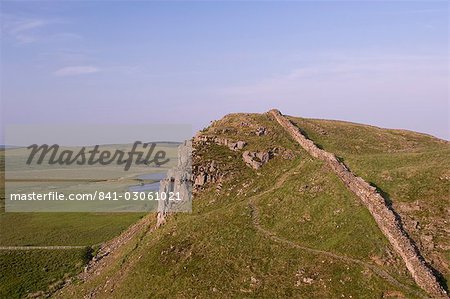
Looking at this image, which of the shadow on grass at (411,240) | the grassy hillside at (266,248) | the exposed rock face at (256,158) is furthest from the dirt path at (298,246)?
the exposed rock face at (256,158)

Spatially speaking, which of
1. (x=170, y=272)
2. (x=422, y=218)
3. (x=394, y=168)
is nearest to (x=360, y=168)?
(x=394, y=168)

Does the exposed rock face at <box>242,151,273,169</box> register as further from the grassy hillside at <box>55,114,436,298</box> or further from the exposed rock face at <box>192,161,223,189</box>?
the exposed rock face at <box>192,161,223,189</box>

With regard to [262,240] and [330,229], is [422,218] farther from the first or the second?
[262,240]

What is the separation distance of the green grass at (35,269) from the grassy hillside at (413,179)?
43.3 m

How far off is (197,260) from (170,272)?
121 inches

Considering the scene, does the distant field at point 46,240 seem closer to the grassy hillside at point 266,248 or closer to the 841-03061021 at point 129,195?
the grassy hillside at point 266,248

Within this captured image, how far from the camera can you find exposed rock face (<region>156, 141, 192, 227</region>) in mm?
56344

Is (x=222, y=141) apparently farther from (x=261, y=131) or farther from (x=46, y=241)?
(x=46, y=241)

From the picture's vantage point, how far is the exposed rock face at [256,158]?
59531 mm

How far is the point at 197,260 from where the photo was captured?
42688 mm

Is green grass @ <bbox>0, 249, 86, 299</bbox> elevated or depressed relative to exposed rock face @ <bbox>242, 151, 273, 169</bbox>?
depressed

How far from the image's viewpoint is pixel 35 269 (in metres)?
60.2

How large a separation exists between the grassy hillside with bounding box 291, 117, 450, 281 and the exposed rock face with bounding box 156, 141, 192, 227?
22.4m

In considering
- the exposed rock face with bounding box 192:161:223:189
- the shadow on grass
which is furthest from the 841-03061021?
the shadow on grass
